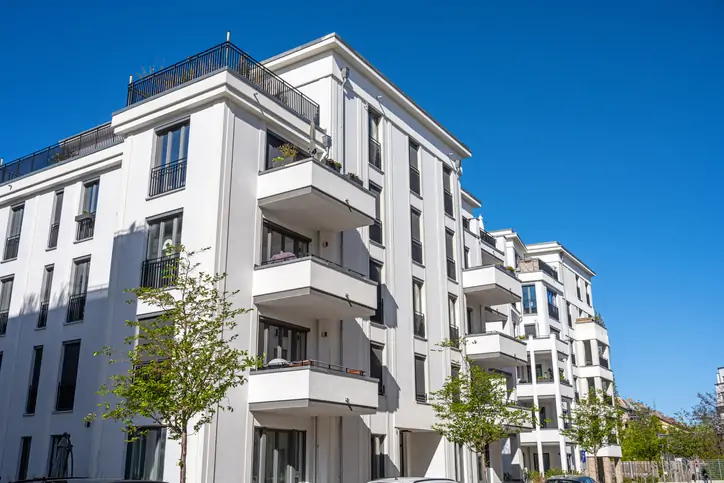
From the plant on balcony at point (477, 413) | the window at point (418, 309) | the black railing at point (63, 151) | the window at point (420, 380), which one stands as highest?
the black railing at point (63, 151)

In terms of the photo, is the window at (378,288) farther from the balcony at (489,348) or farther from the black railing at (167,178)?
the black railing at (167,178)

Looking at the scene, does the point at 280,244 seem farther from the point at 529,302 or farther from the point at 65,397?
the point at 529,302

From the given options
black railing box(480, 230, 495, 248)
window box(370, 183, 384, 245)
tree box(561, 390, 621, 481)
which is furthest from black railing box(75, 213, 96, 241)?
tree box(561, 390, 621, 481)

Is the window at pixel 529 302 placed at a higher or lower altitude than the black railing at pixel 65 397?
higher

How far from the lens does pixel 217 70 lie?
2147 centimetres

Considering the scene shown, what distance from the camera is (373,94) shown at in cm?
2953

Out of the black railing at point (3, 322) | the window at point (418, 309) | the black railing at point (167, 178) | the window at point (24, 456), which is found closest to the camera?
the black railing at point (167, 178)

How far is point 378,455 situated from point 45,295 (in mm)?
13605

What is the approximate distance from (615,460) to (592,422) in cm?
1944

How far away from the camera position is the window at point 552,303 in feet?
173

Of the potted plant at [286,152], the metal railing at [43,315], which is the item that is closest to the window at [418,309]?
the potted plant at [286,152]

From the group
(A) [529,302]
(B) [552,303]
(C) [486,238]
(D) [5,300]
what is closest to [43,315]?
(D) [5,300]

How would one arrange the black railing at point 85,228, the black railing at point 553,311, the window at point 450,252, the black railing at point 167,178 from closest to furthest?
the black railing at point 167,178
the black railing at point 85,228
the window at point 450,252
the black railing at point 553,311

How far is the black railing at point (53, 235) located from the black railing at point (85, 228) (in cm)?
128
